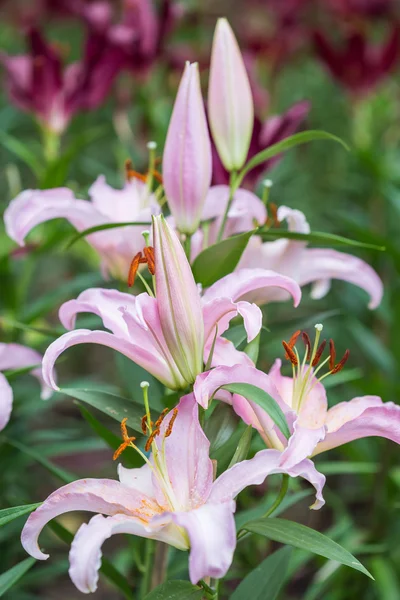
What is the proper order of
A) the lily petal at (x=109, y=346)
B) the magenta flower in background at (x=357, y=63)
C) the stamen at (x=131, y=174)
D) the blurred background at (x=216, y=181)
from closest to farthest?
the lily petal at (x=109, y=346), the stamen at (x=131, y=174), the blurred background at (x=216, y=181), the magenta flower in background at (x=357, y=63)

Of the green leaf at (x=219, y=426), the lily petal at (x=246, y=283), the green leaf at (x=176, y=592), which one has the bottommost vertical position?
the green leaf at (x=176, y=592)

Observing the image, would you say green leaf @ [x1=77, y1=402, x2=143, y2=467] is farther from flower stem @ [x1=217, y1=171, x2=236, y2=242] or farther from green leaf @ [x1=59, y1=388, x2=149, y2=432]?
flower stem @ [x1=217, y1=171, x2=236, y2=242]

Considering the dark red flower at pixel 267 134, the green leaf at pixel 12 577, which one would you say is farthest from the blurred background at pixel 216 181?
the green leaf at pixel 12 577

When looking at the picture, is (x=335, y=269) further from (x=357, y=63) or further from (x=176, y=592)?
(x=357, y=63)

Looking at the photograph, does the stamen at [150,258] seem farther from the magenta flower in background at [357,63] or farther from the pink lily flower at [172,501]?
the magenta flower in background at [357,63]

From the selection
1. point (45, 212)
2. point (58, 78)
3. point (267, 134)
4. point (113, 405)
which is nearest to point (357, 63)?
point (58, 78)

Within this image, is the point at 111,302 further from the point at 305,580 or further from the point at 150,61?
the point at 305,580
